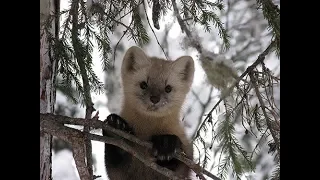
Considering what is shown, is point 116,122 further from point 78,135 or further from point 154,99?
point 78,135

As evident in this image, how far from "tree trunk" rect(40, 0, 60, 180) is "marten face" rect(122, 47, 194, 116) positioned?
17.3 inches

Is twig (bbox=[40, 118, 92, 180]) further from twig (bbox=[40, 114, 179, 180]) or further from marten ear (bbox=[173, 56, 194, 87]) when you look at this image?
marten ear (bbox=[173, 56, 194, 87])

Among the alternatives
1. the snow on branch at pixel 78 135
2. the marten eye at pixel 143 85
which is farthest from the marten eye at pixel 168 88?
the snow on branch at pixel 78 135

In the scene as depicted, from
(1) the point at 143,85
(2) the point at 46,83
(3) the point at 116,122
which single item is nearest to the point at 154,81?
(1) the point at 143,85

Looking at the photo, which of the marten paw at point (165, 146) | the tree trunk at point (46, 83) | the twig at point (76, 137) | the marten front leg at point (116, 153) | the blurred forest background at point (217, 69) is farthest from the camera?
the marten front leg at point (116, 153)

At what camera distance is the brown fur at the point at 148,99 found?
2.14 metres

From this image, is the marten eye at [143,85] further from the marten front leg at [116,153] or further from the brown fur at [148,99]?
the marten front leg at [116,153]

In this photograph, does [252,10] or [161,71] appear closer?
[252,10]

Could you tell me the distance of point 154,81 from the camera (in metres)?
2.15
